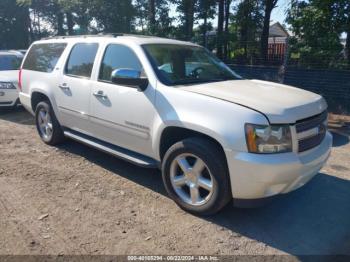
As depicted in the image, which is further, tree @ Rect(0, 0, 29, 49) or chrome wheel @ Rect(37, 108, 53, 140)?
tree @ Rect(0, 0, 29, 49)

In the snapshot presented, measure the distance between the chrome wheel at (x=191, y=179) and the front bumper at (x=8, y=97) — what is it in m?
6.45

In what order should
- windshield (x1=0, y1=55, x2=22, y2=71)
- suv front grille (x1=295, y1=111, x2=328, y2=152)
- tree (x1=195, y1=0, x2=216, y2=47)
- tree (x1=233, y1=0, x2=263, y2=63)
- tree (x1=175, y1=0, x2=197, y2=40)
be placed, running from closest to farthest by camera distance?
suv front grille (x1=295, y1=111, x2=328, y2=152) → windshield (x1=0, y1=55, x2=22, y2=71) → tree (x1=175, y1=0, x2=197, y2=40) → tree (x1=233, y1=0, x2=263, y2=63) → tree (x1=195, y1=0, x2=216, y2=47)

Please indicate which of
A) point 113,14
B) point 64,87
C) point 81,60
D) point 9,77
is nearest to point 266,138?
point 81,60

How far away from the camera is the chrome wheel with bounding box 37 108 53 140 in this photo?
6.14 metres

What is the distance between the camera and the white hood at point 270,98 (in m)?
3.42

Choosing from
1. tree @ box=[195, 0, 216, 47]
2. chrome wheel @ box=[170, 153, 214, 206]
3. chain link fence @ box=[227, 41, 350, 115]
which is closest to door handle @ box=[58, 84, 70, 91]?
chrome wheel @ box=[170, 153, 214, 206]

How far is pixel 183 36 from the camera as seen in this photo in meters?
16.8

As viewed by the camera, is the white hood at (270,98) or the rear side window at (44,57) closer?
the white hood at (270,98)

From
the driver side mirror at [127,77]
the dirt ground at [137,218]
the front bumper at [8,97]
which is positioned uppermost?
the driver side mirror at [127,77]

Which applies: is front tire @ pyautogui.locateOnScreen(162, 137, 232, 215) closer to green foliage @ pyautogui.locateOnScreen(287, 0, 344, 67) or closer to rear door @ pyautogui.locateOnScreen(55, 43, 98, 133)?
rear door @ pyautogui.locateOnScreen(55, 43, 98, 133)

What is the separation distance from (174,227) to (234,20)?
1638 centimetres

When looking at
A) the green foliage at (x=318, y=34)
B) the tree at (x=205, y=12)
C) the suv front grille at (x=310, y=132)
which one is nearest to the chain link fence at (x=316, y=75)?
the green foliage at (x=318, y=34)

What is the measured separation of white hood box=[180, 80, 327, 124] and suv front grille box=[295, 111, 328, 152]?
2.4 inches

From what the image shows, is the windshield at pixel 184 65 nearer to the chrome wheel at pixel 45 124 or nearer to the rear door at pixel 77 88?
the rear door at pixel 77 88
